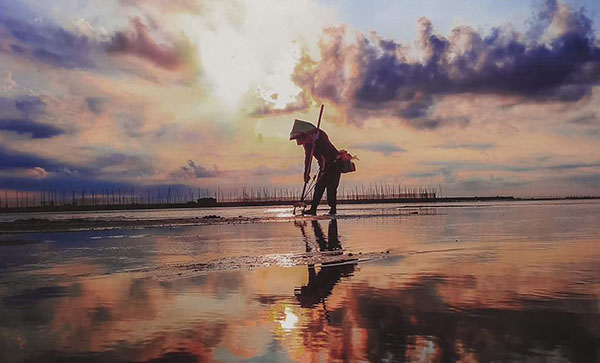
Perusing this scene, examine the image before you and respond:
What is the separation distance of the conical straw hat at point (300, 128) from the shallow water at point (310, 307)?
2960 centimetres

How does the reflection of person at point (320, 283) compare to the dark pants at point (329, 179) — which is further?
the dark pants at point (329, 179)

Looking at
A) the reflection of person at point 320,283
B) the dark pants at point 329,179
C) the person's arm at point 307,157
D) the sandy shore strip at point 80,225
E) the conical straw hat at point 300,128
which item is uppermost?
the conical straw hat at point 300,128

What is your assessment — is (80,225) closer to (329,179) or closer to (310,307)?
(329,179)

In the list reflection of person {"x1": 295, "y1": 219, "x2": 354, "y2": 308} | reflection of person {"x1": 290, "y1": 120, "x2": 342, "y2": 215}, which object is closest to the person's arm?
reflection of person {"x1": 290, "y1": 120, "x2": 342, "y2": 215}

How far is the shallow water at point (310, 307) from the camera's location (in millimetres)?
6621

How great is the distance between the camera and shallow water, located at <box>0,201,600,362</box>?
21.7 ft

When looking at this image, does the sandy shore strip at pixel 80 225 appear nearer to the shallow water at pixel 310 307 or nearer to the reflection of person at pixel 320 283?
the shallow water at pixel 310 307

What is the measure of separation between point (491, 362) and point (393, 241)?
1636cm

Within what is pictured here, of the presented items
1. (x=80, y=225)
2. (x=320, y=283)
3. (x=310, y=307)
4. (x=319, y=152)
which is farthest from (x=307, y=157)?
(x=310, y=307)

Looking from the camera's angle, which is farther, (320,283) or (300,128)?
(300,128)

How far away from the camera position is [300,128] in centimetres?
4662

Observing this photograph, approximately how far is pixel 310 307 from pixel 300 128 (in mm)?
38101

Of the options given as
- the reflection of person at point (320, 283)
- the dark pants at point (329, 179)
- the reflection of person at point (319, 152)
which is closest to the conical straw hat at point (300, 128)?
the reflection of person at point (319, 152)

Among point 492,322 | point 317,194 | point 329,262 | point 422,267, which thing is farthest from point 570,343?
point 317,194
